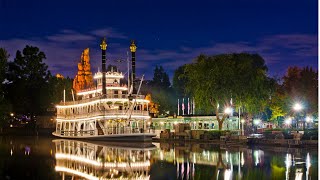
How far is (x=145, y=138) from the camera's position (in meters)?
56.1

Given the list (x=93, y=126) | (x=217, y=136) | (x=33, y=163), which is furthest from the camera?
(x=93, y=126)

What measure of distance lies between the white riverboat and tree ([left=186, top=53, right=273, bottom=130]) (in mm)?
7153

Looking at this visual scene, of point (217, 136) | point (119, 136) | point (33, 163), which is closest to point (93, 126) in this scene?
point (119, 136)

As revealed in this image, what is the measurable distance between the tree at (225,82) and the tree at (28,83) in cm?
3819

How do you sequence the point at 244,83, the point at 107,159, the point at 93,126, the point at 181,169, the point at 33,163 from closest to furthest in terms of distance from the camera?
the point at 181,169 → the point at 33,163 → the point at 107,159 → the point at 244,83 → the point at 93,126

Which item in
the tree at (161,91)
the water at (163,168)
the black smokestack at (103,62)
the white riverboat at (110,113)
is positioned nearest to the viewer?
the water at (163,168)

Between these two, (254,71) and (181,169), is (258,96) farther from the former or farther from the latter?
(181,169)

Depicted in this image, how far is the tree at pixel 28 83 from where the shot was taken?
88375 millimetres

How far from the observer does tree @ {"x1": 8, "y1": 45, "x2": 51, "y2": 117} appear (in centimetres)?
8838

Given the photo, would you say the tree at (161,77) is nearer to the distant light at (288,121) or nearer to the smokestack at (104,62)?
the distant light at (288,121)

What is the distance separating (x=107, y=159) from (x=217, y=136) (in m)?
23.7

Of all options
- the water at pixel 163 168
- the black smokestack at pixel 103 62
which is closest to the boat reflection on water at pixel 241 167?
the water at pixel 163 168

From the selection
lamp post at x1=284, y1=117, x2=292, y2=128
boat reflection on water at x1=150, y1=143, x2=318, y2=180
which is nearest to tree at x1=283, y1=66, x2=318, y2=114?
lamp post at x1=284, y1=117, x2=292, y2=128

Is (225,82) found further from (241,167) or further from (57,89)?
(57,89)
